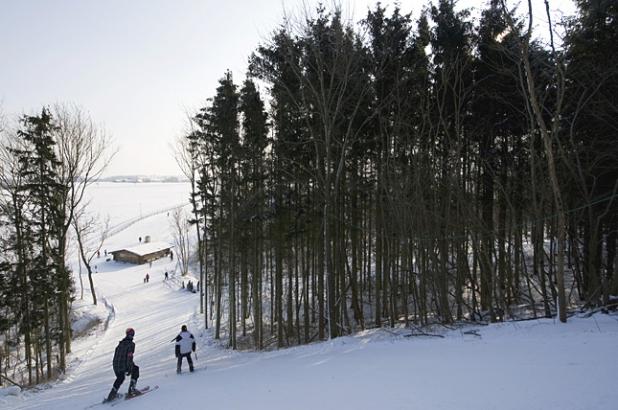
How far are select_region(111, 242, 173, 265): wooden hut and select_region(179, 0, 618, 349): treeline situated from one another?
39.4m

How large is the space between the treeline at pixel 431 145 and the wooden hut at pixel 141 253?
129ft

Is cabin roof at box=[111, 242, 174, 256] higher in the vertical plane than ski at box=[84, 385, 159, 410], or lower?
higher

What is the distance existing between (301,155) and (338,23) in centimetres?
468

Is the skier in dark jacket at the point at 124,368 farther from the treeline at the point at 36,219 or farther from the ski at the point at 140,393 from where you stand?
the treeline at the point at 36,219

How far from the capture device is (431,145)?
1313 centimetres

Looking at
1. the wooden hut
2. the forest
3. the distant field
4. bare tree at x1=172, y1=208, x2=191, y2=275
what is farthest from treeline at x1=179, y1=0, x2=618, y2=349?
the distant field

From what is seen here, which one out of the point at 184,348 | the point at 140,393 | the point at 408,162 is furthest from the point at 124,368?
the point at 408,162

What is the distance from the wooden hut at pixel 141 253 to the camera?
4878 centimetres

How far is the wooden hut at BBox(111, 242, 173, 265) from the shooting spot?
48.8 metres

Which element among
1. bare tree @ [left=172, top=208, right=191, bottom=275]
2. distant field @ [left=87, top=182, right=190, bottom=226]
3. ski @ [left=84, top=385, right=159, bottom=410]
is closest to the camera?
ski @ [left=84, top=385, right=159, bottom=410]

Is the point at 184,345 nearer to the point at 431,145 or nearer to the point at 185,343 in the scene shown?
the point at 185,343

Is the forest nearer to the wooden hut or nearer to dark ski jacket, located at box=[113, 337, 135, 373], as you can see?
dark ski jacket, located at box=[113, 337, 135, 373]

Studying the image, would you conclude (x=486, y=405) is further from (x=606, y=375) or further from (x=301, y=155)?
(x=301, y=155)

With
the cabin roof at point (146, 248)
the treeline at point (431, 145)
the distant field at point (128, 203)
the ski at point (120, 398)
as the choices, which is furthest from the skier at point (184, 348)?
the distant field at point (128, 203)
